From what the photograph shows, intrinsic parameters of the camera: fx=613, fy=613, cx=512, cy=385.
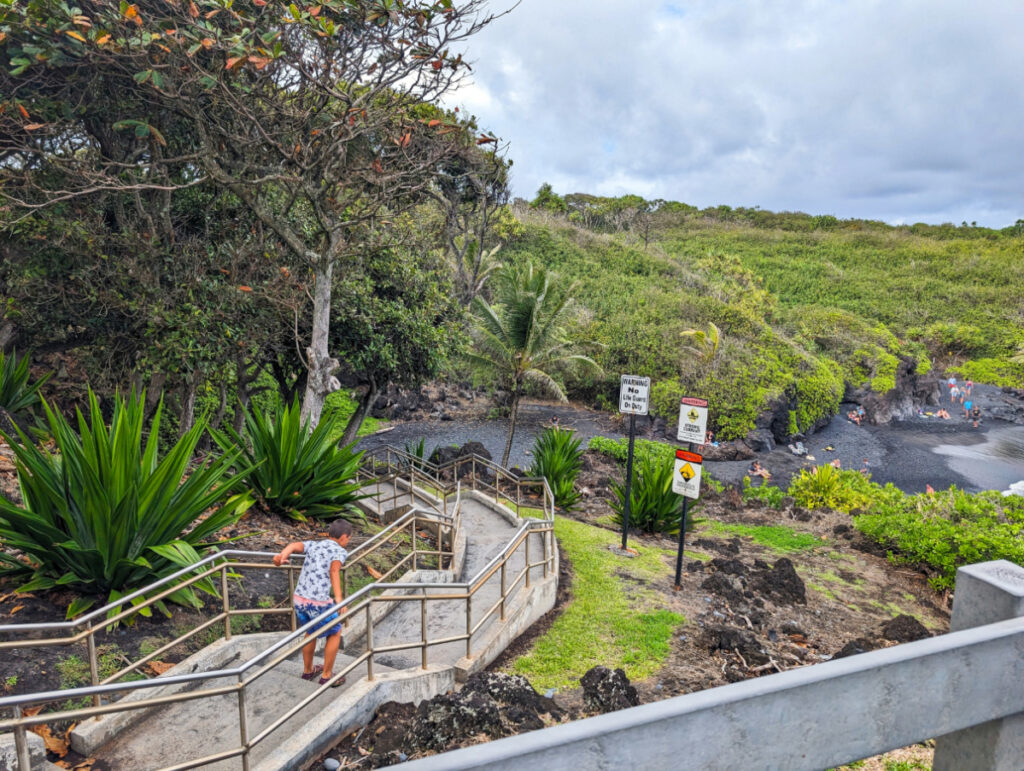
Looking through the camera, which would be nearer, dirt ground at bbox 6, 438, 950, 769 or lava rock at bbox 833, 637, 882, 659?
dirt ground at bbox 6, 438, 950, 769

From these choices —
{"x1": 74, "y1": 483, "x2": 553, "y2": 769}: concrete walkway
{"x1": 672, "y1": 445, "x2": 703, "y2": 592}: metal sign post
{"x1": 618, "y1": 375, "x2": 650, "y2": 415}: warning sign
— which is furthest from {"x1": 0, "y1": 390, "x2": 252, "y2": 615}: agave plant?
{"x1": 618, "y1": 375, "x2": 650, "y2": 415}: warning sign

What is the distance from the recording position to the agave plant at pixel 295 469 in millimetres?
7312

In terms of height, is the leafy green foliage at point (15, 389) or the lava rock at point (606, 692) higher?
the leafy green foliage at point (15, 389)

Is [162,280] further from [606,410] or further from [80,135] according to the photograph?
[606,410]

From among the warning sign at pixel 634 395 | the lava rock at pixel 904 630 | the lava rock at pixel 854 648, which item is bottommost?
the lava rock at pixel 904 630

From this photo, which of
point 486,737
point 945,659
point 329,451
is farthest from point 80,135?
point 945,659

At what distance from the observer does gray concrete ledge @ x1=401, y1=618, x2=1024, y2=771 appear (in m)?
1.07

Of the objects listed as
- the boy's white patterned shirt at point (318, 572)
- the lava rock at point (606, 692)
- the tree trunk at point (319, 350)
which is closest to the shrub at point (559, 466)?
the tree trunk at point (319, 350)

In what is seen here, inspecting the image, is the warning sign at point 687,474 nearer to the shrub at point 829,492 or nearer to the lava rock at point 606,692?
the lava rock at point 606,692

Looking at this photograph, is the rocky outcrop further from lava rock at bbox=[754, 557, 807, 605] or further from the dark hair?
the dark hair

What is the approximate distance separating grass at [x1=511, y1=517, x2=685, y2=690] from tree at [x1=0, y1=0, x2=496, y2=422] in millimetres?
4943

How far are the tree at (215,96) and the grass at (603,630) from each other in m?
4.94

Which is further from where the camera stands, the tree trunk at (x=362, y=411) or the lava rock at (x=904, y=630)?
the tree trunk at (x=362, y=411)

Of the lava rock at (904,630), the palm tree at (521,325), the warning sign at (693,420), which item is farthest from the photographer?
the palm tree at (521,325)
